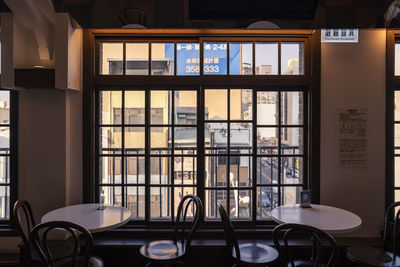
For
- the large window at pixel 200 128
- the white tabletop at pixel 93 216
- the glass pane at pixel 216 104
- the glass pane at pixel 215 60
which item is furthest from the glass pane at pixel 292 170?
the white tabletop at pixel 93 216

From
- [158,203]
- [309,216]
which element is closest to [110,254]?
[158,203]

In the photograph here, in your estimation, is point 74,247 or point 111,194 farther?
point 111,194

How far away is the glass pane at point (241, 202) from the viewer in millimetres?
3791

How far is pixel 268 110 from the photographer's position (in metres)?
3.81

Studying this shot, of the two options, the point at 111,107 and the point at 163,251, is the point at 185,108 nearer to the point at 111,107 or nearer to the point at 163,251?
the point at 111,107

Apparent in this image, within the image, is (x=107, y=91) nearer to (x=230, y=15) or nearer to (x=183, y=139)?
(x=183, y=139)

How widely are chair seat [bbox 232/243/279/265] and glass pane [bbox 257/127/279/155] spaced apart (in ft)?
3.94

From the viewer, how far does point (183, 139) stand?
381 cm

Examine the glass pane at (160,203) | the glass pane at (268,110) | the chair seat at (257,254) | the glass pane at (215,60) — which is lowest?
the chair seat at (257,254)

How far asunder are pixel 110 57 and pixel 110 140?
1.00 meters

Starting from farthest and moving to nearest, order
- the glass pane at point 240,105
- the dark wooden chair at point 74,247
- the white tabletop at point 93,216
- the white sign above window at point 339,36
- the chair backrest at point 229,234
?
the glass pane at point 240,105
the white sign above window at point 339,36
the white tabletop at point 93,216
the chair backrest at point 229,234
the dark wooden chair at point 74,247

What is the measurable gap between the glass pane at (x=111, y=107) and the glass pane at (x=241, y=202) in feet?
5.41

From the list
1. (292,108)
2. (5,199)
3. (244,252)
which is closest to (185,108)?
(292,108)

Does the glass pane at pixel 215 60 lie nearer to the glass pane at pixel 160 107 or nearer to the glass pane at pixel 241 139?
the glass pane at pixel 160 107
